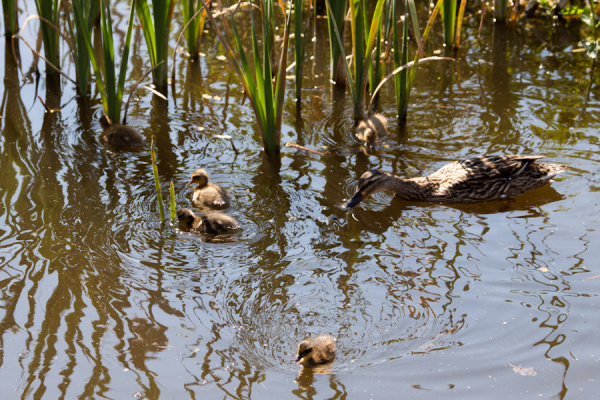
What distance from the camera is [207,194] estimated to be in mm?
5074

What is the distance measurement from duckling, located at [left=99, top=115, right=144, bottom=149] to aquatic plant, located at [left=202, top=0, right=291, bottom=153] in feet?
3.60

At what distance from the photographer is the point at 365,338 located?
3.70 m

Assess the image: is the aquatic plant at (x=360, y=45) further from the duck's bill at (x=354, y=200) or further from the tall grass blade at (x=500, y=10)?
the tall grass blade at (x=500, y=10)

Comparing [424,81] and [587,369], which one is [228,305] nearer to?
[587,369]

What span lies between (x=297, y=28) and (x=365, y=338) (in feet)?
10.4

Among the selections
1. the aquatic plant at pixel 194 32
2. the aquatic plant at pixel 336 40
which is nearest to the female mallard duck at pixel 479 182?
the aquatic plant at pixel 336 40

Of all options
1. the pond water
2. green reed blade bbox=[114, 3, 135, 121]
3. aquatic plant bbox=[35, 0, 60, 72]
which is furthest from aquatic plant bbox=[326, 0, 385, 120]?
aquatic plant bbox=[35, 0, 60, 72]

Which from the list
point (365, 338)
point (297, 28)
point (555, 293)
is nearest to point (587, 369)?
point (555, 293)

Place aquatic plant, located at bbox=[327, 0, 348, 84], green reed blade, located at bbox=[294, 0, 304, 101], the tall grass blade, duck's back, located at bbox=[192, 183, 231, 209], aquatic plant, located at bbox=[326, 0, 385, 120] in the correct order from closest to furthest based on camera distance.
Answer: duck's back, located at bbox=[192, 183, 231, 209], green reed blade, located at bbox=[294, 0, 304, 101], aquatic plant, located at bbox=[326, 0, 385, 120], aquatic plant, located at bbox=[327, 0, 348, 84], the tall grass blade

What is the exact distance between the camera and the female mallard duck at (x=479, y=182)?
5273 mm

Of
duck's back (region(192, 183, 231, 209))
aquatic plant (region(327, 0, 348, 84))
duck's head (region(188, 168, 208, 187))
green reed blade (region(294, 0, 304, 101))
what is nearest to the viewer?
duck's back (region(192, 183, 231, 209))

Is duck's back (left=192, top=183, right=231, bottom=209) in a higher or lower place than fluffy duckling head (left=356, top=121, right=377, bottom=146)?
lower

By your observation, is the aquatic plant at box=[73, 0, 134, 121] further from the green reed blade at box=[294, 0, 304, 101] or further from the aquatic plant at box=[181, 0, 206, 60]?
the aquatic plant at box=[181, 0, 206, 60]

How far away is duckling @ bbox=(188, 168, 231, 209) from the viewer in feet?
16.6
